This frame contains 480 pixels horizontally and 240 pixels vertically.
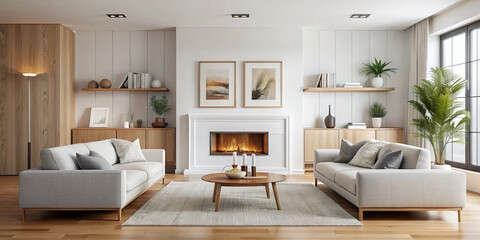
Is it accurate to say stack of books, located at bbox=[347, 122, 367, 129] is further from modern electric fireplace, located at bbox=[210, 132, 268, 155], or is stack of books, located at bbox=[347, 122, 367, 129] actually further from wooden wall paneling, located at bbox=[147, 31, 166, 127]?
wooden wall paneling, located at bbox=[147, 31, 166, 127]

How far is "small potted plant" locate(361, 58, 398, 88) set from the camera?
736 centimetres

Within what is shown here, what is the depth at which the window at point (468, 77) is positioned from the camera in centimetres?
580

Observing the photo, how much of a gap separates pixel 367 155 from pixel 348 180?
3.35 feet

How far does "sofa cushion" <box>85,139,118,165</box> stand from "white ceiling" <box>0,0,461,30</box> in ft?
6.78

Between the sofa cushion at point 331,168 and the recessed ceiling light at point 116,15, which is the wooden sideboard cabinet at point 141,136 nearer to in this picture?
the recessed ceiling light at point 116,15

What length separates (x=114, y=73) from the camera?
764 centimetres

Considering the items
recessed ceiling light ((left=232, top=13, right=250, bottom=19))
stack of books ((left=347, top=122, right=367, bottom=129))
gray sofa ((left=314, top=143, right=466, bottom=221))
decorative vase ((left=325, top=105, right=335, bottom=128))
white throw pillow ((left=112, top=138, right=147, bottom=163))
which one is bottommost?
gray sofa ((left=314, top=143, right=466, bottom=221))

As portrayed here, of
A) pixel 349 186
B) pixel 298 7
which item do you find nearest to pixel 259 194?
pixel 349 186

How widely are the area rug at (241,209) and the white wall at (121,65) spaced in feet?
8.50

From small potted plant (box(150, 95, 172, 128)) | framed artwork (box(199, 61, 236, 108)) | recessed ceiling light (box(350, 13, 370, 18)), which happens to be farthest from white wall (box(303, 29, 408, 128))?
small potted plant (box(150, 95, 172, 128))

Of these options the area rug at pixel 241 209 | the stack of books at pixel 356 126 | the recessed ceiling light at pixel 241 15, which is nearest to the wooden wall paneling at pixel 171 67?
the recessed ceiling light at pixel 241 15

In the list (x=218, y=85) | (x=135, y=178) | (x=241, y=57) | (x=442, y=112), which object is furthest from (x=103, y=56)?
(x=442, y=112)

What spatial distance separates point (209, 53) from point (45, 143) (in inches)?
131

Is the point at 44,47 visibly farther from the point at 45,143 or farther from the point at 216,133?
the point at 216,133
